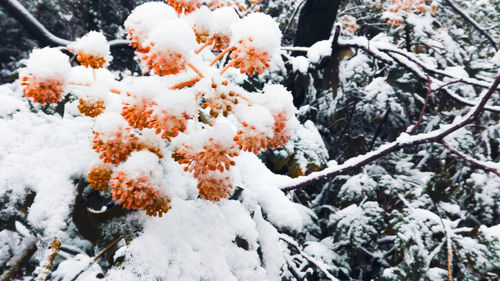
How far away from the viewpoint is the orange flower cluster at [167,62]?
545 millimetres

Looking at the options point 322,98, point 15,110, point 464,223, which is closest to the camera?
point 15,110

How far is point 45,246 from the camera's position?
0.65 meters

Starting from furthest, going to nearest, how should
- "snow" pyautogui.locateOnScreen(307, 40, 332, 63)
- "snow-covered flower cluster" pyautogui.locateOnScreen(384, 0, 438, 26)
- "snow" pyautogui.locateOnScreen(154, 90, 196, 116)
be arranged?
"snow-covered flower cluster" pyautogui.locateOnScreen(384, 0, 438, 26)
"snow" pyautogui.locateOnScreen(307, 40, 332, 63)
"snow" pyautogui.locateOnScreen(154, 90, 196, 116)

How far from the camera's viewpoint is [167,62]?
55 cm

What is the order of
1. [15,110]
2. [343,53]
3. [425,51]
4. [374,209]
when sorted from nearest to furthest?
[15,110]
[343,53]
[374,209]
[425,51]

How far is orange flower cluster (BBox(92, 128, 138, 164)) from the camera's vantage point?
590 millimetres

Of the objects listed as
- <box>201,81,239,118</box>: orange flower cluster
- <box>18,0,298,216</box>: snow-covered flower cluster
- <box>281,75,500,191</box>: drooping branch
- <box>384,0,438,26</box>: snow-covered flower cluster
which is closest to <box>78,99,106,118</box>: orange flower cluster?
<box>18,0,298,216</box>: snow-covered flower cluster

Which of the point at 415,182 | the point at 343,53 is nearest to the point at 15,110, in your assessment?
the point at 343,53

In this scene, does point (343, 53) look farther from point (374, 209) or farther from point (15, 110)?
point (15, 110)

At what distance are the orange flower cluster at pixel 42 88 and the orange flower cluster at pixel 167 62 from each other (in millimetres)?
201

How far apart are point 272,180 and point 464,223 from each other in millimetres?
1767

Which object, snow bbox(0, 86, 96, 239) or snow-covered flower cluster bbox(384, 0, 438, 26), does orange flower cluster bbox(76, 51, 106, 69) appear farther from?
snow-covered flower cluster bbox(384, 0, 438, 26)

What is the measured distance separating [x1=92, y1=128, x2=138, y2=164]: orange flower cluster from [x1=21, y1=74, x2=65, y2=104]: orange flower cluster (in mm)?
122

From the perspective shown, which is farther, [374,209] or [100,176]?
[374,209]
